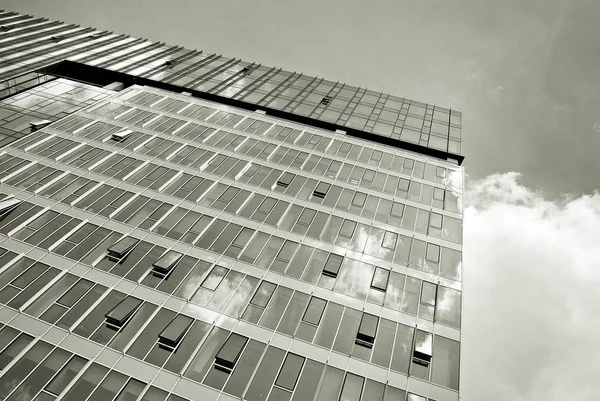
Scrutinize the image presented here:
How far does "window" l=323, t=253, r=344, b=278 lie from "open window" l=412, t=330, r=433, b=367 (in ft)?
23.4

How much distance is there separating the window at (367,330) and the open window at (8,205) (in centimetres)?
2779

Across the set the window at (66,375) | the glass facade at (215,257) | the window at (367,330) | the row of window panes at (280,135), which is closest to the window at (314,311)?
the glass facade at (215,257)

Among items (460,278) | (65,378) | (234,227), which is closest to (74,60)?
(234,227)

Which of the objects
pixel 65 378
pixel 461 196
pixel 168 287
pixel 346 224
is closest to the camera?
pixel 65 378

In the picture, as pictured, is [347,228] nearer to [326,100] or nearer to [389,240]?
[389,240]

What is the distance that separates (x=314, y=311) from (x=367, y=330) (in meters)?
3.68

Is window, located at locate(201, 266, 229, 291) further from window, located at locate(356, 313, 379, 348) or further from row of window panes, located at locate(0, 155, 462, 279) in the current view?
window, located at locate(356, 313, 379, 348)

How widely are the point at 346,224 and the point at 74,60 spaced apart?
4891 cm

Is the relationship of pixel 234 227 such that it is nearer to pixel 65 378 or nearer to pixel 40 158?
pixel 65 378

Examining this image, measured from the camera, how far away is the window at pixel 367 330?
2709 cm

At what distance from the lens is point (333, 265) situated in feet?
106

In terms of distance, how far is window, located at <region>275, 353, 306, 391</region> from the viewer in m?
24.2

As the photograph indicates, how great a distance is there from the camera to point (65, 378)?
2275cm

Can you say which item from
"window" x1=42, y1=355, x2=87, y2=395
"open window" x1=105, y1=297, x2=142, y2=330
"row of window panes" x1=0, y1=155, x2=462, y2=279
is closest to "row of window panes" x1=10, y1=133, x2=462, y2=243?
"row of window panes" x1=0, y1=155, x2=462, y2=279
